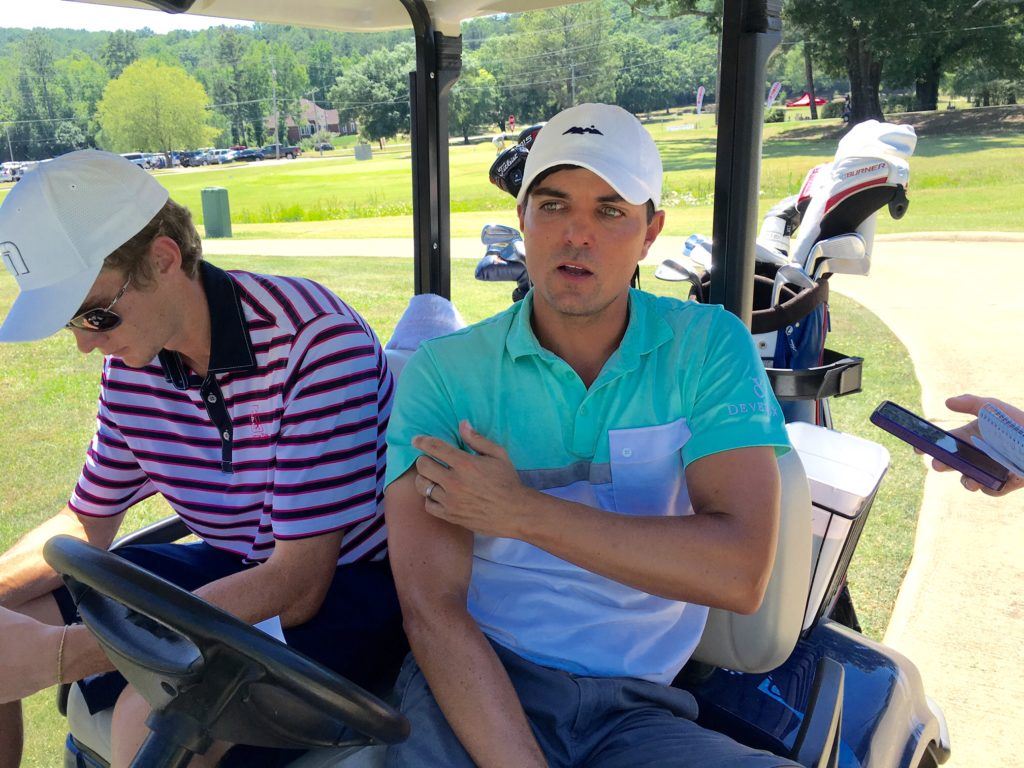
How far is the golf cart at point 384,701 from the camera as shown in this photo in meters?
1.08

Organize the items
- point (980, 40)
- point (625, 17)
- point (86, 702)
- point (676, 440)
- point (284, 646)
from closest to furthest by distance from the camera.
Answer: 1. point (284, 646)
2. point (676, 440)
3. point (86, 702)
4. point (625, 17)
5. point (980, 40)

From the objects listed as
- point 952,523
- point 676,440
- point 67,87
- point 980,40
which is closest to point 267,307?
point 676,440

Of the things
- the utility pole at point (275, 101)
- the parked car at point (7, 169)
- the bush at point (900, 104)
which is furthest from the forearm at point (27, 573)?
the bush at point (900, 104)

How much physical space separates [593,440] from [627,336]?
20 centimetres

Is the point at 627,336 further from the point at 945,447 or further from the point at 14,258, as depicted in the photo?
the point at 14,258

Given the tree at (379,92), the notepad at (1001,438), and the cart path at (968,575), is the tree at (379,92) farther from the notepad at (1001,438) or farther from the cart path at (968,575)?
the cart path at (968,575)

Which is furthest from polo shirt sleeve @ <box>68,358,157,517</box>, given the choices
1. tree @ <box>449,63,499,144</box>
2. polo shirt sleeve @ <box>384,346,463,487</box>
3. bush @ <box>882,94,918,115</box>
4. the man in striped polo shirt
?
bush @ <box>882,94,918,115</box>

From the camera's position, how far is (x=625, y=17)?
135 inches

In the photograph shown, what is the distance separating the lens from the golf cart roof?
2.25 m

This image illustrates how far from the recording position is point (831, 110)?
18.2 metres

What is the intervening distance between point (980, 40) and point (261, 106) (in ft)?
32.7

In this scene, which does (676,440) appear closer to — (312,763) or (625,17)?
(312,763)

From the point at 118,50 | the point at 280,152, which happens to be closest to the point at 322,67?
the point at 118,50

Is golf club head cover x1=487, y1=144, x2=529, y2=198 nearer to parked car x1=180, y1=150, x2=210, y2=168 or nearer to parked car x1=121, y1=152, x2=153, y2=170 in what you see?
parked car x1=121, y1=152, x2=153, y2=170
